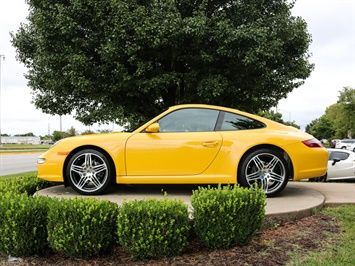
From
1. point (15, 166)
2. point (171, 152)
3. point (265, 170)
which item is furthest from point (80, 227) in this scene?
point (15, 166)

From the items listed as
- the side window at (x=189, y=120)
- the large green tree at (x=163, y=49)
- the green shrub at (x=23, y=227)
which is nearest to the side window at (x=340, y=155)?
the large green tree at (x=163, y=49)

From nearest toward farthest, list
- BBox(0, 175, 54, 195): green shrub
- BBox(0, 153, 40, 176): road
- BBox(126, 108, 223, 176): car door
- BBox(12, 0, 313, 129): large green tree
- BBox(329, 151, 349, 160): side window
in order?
BBox(0, 175, 54, 195): green shrub
BBox(126, 108, 223, 176): car door
BBox(12, 0, 313, 129): large green tree
BBox(329, 151, 349, 160): side window
BBox(0, 153, 40, 176): road

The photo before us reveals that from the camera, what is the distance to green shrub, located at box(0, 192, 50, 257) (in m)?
3.37

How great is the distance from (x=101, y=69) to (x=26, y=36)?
5266mm

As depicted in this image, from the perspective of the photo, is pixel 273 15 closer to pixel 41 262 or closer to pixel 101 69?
pixel 101 69

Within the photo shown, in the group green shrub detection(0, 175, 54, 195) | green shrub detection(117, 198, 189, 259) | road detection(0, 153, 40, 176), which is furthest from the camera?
road detection(0, 153, 40, 176)

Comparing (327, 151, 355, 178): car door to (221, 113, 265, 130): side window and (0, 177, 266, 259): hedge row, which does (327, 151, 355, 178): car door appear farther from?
(0, 177, 266, 259): hedge row

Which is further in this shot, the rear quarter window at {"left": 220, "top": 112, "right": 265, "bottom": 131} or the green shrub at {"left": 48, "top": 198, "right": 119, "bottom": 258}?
the rear quarter window at {"left": 220, "top": 112, "right": 265, "bottom": 131}

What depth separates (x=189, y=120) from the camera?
5.18m

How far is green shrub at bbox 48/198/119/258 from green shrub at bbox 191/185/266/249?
88 centimetres

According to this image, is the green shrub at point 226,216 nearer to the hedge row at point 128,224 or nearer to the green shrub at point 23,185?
the hedge row at point 128,224

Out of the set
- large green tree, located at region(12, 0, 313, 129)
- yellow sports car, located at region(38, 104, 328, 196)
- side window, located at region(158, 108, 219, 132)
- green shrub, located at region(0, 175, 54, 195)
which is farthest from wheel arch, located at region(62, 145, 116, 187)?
large green tree, located at region(12, 0, 313, 129)

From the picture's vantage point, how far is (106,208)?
133 inches

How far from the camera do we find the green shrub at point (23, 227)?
3367 mm
